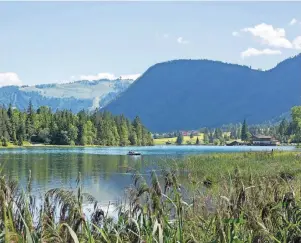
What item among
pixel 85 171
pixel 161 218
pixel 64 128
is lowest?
pixel 85 171

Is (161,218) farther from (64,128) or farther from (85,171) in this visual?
(64,128)

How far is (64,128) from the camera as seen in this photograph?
15425 cm

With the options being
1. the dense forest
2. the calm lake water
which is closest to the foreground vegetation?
the calm lake water

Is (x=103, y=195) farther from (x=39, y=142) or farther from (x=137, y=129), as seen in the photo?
(x=137, y=129)

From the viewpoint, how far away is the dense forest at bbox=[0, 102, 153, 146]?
14050cm

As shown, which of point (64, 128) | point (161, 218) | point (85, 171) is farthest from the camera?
point (64, 128)

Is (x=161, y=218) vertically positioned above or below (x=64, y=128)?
below

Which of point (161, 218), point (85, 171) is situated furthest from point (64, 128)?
point (161, 218)

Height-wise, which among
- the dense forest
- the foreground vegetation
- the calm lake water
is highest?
the dense forest

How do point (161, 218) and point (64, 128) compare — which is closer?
point (161, 218)

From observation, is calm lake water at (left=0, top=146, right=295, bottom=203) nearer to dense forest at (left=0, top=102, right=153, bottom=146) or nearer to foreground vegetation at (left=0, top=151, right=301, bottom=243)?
foreground vegetation at (left=0, top=151, right=301, bottom=243)

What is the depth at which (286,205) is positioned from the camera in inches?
268

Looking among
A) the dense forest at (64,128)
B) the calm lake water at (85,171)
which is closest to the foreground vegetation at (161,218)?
the calm lake water at (85,171)

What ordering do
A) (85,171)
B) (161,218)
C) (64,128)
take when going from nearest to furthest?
(161,218)
(85,171)
(64,128)
